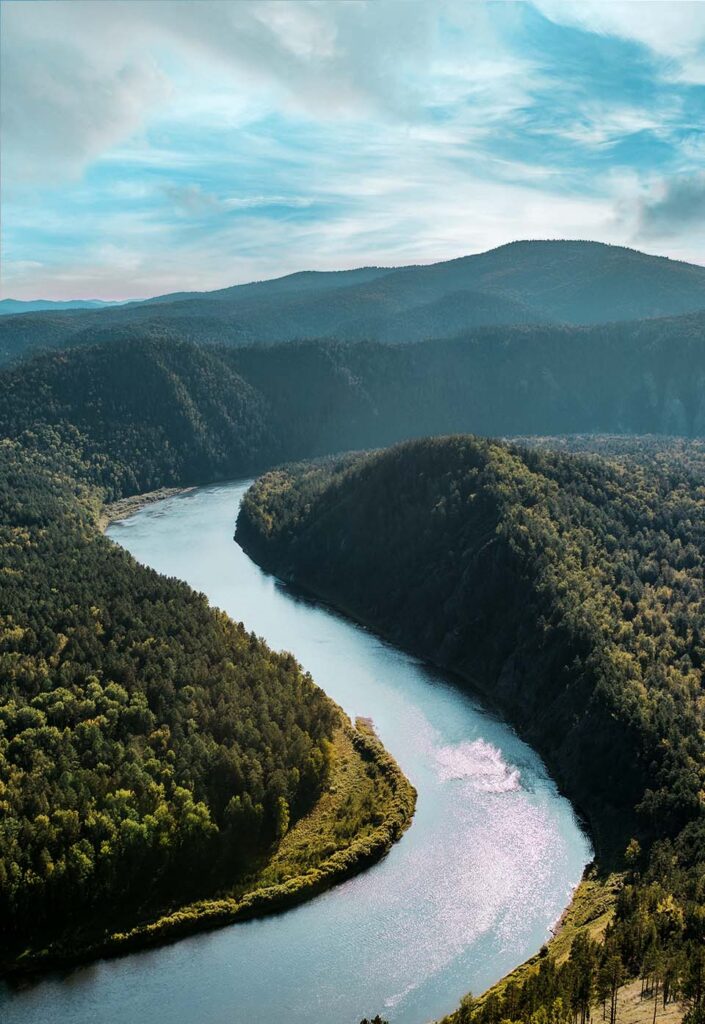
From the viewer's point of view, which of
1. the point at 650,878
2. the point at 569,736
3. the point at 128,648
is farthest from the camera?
the point at 128,648

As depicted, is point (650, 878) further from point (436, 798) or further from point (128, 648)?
point (128, 648)

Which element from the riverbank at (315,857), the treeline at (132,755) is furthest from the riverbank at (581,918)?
the treeline at (132,755)

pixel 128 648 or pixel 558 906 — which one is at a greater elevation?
pixel 128 648

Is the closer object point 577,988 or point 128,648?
point 577,988

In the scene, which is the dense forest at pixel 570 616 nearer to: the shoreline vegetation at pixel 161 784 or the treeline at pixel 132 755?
the shoreline vegetation at pixel 161 784

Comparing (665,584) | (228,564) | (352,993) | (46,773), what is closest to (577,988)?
(352,993)

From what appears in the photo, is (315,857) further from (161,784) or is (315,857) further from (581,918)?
(581,918)

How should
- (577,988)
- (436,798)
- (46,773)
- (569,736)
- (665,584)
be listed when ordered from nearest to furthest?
(577,988) < (46,773) < (436,798) < (569,736) < (665,584)

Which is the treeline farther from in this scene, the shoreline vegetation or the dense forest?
the dense forest
